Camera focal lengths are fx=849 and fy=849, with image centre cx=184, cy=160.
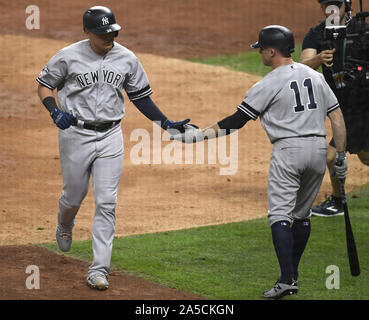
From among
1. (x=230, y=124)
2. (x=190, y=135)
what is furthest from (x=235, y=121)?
(x=190, y=135)

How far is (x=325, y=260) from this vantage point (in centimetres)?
754

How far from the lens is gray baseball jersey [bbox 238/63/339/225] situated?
246 inches

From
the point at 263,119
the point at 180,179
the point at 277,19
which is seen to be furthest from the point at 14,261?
the point at 277,19

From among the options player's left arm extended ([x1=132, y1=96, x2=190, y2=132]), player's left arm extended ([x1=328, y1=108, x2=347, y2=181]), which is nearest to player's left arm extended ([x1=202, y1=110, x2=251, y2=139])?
player's left arm extended ([x1=132, y1=96, x2=190, y2=132])

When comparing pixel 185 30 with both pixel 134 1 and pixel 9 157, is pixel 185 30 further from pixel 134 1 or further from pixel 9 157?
pixel 9 157

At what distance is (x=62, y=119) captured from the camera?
6.44m

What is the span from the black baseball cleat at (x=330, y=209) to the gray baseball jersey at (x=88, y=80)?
3478 millimetres

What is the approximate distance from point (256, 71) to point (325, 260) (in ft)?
35.9

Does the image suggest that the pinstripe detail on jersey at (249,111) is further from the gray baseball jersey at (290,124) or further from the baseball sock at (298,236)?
the baseball sock at (298,236)

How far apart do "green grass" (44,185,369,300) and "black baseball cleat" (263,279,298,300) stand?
92 mm

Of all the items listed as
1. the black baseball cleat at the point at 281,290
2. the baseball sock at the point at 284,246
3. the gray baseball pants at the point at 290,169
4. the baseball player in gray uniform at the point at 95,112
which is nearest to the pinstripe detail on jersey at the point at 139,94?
the baseball player in gray uniform at the point at 95,112

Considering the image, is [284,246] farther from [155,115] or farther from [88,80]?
[88,80]

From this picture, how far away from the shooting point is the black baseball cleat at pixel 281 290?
20.4ft

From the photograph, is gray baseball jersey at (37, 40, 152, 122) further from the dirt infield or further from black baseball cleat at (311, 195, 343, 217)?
black baseball cleat at (311, 195, 343, 217)
